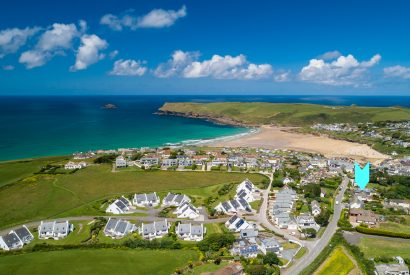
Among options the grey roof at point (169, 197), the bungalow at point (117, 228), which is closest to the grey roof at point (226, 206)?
the grey roof at point (169, 197)

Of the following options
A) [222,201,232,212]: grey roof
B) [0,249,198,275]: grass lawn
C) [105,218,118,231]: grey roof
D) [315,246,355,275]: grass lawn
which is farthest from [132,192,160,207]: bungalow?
[315,246,355,275]: grass lawn

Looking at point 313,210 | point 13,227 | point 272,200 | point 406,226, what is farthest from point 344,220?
point 13,227

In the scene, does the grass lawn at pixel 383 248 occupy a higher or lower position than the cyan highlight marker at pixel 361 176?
lower

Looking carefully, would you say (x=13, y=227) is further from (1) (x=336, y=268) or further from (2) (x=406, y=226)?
(2) (x=406, y=226)

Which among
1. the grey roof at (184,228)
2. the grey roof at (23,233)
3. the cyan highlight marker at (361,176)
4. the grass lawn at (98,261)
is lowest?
the grass lawn at (98,261)

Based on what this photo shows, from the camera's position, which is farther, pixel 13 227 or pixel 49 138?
pixel 49 138

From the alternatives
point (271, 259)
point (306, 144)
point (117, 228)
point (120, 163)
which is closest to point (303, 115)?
point (306, 144)

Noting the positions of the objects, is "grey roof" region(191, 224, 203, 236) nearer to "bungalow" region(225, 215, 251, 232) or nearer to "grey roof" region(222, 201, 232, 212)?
"bungalow" region(225, 215, 251, 232)

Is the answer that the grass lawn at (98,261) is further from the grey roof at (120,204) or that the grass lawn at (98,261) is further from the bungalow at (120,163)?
the bungalow at (120,163)
